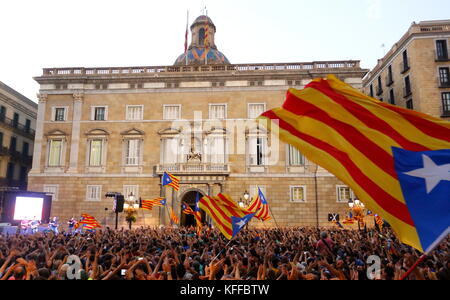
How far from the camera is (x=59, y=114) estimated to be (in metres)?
33.3

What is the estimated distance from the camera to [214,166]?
100ft

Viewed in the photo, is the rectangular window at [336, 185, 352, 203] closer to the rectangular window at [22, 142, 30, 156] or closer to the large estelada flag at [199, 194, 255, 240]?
the large estelada flag at [199, 194, 255, 240]

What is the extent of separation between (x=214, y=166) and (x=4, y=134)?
24301 mm

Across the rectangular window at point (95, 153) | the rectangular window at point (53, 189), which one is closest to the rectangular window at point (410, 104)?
the rectangular window at point (95, 153)

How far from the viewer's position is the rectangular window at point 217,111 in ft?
105

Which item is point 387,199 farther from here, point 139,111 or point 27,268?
point 139,111

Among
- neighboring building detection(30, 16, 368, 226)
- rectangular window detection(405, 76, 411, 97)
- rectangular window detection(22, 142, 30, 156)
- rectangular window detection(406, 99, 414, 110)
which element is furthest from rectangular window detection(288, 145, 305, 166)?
rectangular window detection(22, 142, 30, 156)

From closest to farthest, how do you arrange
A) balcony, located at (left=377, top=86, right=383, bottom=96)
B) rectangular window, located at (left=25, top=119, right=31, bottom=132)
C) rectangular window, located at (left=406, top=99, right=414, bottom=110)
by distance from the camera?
rectangular window, located at (left=406, top=99, right=414, bottom=110) → balcony, located at (left=377, top=86, right=383, bottom=96) → rectangular window, located at (left=25, top=119, right=31, bottom=132)

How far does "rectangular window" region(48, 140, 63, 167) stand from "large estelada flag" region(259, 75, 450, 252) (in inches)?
1237

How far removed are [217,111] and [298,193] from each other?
35.2 feet

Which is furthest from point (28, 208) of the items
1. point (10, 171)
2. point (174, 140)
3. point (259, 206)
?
point (259, 206)

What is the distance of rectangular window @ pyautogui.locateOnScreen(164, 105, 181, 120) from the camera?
32156 millimetres

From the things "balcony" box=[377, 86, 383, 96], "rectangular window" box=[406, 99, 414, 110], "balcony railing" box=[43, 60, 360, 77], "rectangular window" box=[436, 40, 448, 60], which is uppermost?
"rectangular window" box=[436, 40, 448, 60]
